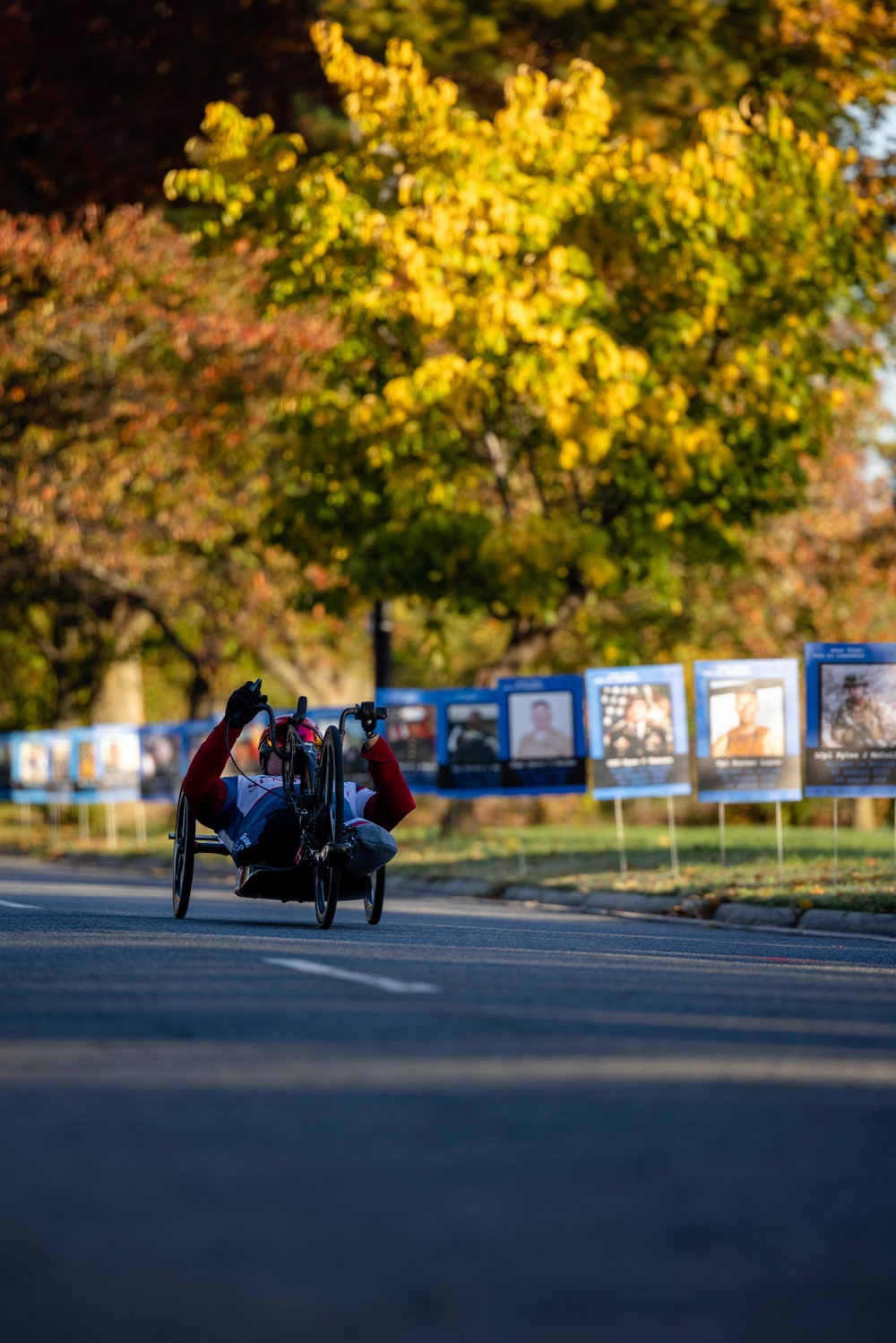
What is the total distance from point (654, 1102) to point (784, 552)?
3483 centimetres

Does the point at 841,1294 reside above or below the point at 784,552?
below

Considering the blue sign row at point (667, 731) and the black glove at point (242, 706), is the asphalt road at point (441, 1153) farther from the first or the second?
the blue sign row at point (667, 731)

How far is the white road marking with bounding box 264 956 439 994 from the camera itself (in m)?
9.60

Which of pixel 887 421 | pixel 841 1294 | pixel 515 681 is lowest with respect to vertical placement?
pixel 841 1294

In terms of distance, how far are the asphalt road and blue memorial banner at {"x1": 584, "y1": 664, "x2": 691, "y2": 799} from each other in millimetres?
9936

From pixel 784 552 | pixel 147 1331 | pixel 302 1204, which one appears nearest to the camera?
pixel 147 1331

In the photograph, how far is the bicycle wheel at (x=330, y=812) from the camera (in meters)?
13.1

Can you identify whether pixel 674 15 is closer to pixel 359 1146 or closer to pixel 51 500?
pixel 51 500

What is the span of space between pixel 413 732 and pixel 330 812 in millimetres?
13621

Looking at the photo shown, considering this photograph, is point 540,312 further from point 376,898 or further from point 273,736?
point 376,898

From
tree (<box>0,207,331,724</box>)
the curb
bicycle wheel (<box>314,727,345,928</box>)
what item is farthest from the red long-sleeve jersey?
tree (<box>0,207,331,724</box>)

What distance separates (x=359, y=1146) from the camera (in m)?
6.29

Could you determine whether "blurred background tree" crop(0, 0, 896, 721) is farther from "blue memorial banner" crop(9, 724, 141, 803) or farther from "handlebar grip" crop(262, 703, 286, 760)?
"handlebar grip" crop(262, 703, 286, 760)

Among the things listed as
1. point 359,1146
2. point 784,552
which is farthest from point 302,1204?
point 784,552
